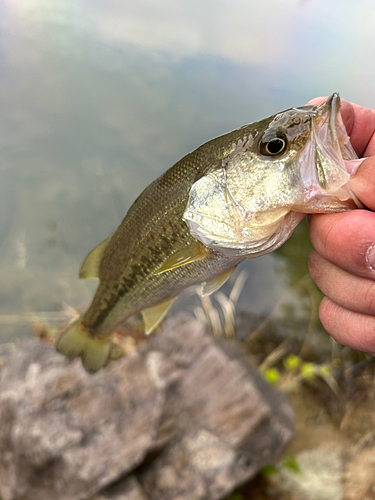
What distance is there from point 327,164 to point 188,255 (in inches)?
24.4

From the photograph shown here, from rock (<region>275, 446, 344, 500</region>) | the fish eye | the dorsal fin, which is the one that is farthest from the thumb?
rock (<region>275, 446, 344, 500</region>)

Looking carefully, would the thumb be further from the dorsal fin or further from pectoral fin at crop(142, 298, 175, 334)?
the dorsal fin

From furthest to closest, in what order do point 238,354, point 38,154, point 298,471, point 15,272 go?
point 38,154 < point 15,272 < point 298,471 < point 238,354

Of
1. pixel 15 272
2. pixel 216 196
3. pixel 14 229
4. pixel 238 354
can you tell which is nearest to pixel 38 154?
pixel 14 229

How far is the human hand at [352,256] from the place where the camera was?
1.01 metres

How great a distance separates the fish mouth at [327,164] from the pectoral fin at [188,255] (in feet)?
1.37

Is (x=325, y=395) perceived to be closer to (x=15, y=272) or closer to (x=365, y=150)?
(x=365, y=150)

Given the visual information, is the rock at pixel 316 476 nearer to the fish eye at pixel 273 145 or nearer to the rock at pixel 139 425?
the rock at pixel 139 425

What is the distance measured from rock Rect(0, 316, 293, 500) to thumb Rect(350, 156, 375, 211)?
209 centimetres

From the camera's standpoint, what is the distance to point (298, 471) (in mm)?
3217

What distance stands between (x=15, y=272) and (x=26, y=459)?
11.6ft

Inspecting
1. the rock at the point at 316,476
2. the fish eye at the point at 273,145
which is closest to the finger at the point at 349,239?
the fish eye at the point at 273,145

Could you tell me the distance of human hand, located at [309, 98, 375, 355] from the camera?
1010mm

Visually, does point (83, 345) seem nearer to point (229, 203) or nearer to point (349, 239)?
point (229, 203)
